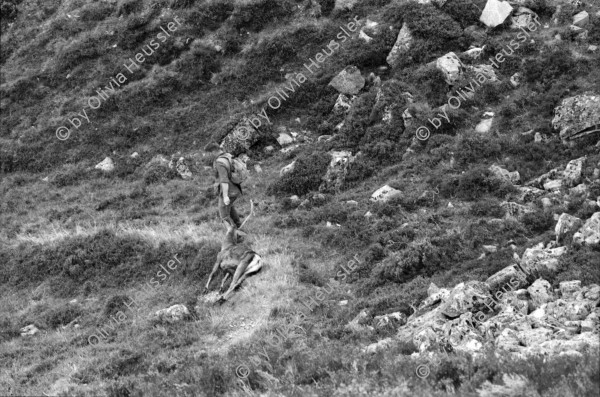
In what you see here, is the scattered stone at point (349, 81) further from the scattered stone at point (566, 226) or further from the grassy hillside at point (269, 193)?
the scattered stone at point (566, 226)

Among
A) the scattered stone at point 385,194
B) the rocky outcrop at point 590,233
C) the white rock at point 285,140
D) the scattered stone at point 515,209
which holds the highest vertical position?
the rocky outcrop at point 590,233

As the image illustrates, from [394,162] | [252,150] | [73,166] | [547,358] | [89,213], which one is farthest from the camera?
[73,166]

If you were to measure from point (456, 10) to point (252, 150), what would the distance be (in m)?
9.90

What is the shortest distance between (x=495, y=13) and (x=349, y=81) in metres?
6.20

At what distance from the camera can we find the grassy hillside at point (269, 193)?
11852 millimetres

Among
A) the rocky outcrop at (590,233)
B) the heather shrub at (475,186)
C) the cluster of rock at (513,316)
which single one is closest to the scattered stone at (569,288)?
the cluster of rock at (513,316)

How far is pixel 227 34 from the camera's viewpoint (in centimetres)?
2906

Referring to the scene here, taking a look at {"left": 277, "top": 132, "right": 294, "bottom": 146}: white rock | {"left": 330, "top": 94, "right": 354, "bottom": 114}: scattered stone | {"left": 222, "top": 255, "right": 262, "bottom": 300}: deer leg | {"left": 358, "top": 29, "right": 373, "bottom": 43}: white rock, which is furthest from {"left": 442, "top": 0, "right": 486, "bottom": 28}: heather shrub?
{"left": 222, "top": 255, "right": 262, "bottom": 300}: deer leg

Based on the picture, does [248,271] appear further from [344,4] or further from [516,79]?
[344,4]

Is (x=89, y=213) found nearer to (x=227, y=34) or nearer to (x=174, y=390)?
(x=227, y=34)

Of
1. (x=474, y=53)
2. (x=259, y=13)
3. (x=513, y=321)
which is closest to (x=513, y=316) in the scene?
(x=513, y=321)

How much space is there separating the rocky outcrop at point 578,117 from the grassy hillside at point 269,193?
0.38 m

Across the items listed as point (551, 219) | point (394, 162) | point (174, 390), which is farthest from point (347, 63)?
point (174, 390)

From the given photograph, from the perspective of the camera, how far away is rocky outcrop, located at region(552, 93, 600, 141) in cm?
1753
